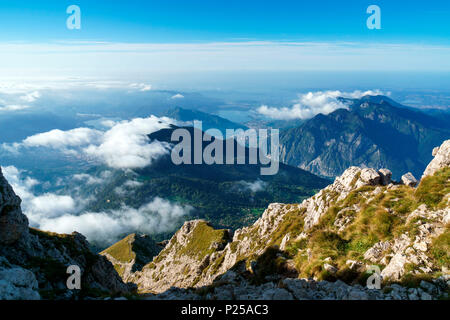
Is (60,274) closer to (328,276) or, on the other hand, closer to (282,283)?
(282,283)

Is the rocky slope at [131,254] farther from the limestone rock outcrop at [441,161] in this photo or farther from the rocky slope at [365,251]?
the limestone rock outcrop at [441,161]

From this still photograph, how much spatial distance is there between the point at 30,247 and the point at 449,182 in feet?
158

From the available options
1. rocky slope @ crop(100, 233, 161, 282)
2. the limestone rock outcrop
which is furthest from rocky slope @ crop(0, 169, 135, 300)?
rocky slope @ crop(100, 233, 161, 282)

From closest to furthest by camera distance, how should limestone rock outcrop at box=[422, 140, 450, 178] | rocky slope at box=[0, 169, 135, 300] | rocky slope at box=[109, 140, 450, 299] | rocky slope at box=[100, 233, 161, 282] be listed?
1. rocky slope at box=[109, 140, 450, 299]
2. rocky slope at box=[0, 169, 135, 300]
3. limestone rock outcrop at box=[422, 140, 450, 178]
4. rocky slope at box=[100, 233, 161, 282]

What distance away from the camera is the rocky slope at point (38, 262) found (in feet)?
56.4

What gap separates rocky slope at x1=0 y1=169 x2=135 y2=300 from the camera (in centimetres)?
1720

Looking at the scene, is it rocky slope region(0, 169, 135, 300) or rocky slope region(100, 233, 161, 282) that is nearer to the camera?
rocky slope region(0, 169, 135, 300)

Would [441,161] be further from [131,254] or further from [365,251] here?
[131,254]

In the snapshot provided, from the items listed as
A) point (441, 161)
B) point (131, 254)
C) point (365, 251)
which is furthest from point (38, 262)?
point (131, 254)

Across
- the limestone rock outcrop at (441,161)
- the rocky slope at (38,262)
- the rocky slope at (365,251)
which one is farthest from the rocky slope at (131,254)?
the limestone rock outcrop at (441,161)

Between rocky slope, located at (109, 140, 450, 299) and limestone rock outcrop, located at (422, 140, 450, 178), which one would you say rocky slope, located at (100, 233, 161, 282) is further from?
limestone rock outcrop, located at (422, 140, 450, 178)

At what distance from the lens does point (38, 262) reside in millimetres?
27750

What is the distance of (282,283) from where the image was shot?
18172 mm
